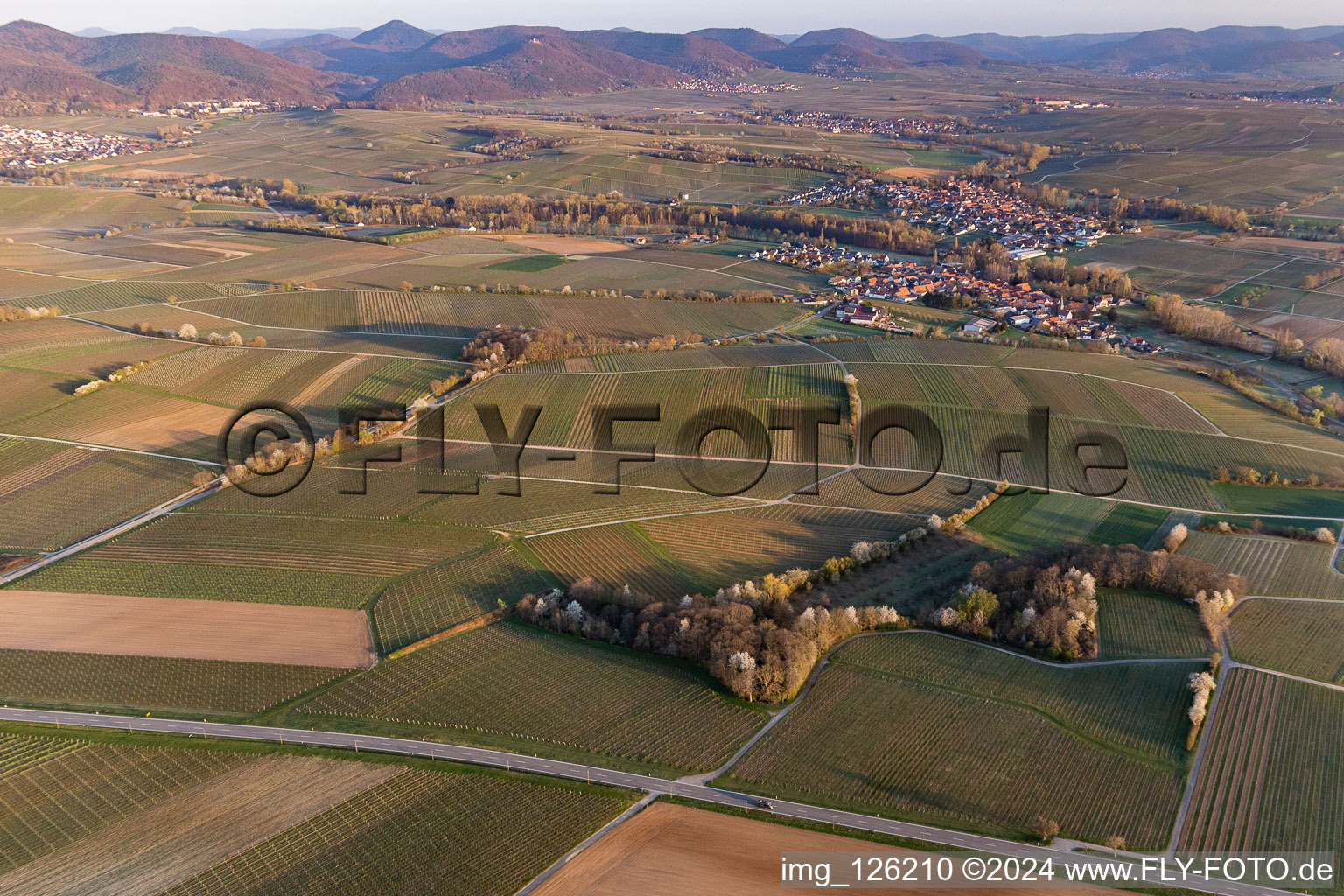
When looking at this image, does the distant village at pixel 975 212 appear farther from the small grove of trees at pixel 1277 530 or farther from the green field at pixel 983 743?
the green field at pixel 983 743

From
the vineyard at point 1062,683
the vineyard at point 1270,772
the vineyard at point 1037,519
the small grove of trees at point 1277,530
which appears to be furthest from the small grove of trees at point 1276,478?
the vineyard at point 1062,683

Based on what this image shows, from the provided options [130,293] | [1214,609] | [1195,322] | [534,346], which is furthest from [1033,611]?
[130,293]

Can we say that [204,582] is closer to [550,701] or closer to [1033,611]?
[550,701]

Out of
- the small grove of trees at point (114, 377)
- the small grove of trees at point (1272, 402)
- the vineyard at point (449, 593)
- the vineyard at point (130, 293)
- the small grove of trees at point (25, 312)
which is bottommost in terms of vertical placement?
the vineyard at point (449, 593)

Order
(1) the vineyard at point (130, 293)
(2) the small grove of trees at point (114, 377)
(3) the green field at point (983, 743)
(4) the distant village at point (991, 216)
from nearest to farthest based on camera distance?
(3) the green field at point (983, 743)
(2) the small grove of trees at point (114, 377)
(1) the vineyard at point (130, 293)
(4) the distant village at point (991, 216)

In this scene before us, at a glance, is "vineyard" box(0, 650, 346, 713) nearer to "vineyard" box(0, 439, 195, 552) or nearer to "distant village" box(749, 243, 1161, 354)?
"vineyard" box(0, 439, 195, 552)

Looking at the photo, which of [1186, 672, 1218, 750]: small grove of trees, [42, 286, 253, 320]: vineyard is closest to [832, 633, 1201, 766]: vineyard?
[1186, 672, 1218, 750]: small grove of trees
